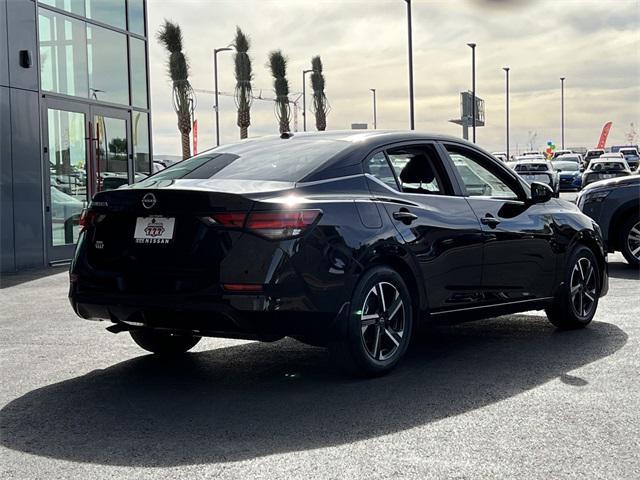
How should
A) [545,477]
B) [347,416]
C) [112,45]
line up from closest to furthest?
[545,477], [347,416], [112,45]

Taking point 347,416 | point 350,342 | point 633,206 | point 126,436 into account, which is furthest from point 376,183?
point 633,206

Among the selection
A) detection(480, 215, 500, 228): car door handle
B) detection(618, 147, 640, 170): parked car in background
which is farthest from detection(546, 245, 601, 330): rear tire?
detection(618, 147, 640, 170): parked car in background

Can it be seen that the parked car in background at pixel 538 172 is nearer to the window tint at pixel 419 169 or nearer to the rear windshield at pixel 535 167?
the rear windshield at pixel 535 167

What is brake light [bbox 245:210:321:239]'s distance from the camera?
5562mm

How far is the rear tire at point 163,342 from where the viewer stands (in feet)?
22.9

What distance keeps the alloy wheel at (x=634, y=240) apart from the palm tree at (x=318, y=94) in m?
51.7

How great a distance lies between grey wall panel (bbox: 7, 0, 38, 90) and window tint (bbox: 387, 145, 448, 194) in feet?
33.9

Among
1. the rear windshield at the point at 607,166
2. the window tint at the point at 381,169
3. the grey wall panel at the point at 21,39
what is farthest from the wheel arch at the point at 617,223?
the rear windshield at the point at 607,166

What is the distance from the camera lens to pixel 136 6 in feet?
64.5

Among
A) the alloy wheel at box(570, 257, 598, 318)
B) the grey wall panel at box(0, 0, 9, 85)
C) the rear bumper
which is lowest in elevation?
the alloy wheel at box(570, 257, 598, 318)

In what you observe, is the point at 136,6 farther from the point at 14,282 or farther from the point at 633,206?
the point at 633,206

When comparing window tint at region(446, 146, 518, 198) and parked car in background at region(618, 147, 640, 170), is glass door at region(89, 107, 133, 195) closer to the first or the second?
window tint at region(446, 146, 518, 198)

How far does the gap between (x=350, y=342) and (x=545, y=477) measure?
78.5 inches

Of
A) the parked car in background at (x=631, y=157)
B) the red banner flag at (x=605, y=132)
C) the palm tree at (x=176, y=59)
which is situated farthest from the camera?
the red banner flag at (x=605, y=132)
